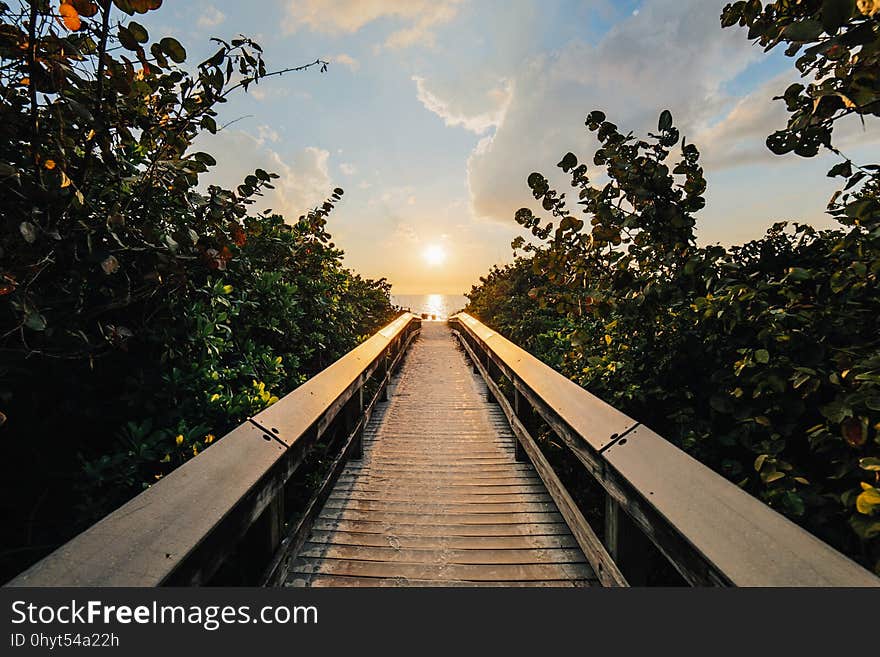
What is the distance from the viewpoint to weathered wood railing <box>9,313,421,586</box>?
Result: 0.95 meters

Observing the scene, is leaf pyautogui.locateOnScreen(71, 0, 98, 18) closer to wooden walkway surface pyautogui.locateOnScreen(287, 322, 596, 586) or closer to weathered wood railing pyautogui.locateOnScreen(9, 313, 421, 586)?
weathered wood railing pyautogui.locateOnScreen(9, 313, 421, 586)

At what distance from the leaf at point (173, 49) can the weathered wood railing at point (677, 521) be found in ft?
8.46

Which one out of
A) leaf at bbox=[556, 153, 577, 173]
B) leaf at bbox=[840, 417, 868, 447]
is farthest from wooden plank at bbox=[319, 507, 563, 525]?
leaf at bbox=[556, 153, 577, 173]

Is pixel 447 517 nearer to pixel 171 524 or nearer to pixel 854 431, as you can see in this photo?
pixel 171 524

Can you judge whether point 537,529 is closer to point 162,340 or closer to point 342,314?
point 162,340

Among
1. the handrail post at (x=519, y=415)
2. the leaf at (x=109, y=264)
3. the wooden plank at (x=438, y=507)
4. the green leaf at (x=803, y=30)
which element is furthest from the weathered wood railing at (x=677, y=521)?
the leaf at (x=109, y=264)

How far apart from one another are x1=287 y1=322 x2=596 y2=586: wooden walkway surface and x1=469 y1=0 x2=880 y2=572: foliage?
3.38 feet

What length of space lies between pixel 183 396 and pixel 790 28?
3011 millimetres

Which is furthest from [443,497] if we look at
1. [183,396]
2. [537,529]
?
[183,396]

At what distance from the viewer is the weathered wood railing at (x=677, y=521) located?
97 centimetres

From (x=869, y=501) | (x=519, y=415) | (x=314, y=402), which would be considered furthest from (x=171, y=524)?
(x=519, y=415)

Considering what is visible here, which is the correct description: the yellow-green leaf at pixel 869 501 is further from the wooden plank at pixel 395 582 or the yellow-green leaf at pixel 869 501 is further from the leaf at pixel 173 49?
the leaf at pixel 173 49

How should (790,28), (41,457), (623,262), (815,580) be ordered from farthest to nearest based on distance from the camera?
1. (623,262)
2. (41,457)
3. (790,28)
4. (815,580)

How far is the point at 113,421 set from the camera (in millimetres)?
1949
